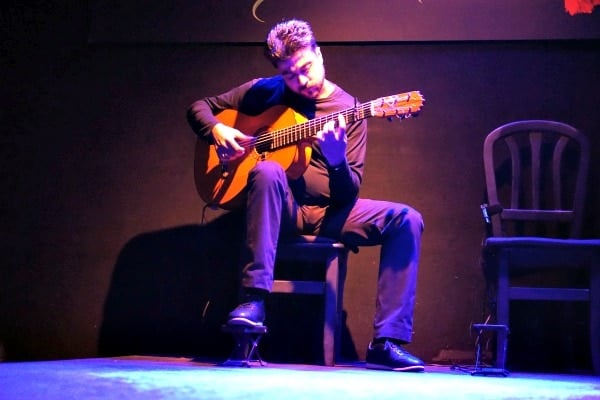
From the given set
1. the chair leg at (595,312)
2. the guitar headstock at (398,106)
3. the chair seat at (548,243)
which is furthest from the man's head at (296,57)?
the chair leg at (595,312)

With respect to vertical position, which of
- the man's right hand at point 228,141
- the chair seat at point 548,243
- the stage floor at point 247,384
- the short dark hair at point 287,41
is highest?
the short dark hair at point 287,41

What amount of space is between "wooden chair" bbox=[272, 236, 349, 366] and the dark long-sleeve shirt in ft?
0.59

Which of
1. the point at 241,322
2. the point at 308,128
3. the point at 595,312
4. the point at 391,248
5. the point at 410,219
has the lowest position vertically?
the point at 241,322

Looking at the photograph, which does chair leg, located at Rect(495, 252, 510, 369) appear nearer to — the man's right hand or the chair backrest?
the chair backrest

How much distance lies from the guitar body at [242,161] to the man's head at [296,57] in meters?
0.12

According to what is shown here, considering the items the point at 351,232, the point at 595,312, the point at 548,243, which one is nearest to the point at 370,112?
the point at 351,232

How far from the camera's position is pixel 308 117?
9.73 feet

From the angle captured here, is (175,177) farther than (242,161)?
Yes

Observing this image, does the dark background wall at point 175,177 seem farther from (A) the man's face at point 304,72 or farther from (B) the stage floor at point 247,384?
(B) the stage floor at point 247,384

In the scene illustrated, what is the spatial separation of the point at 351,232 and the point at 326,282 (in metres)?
0.23

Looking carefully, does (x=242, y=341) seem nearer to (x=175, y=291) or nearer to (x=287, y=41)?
(x=175, y=291)

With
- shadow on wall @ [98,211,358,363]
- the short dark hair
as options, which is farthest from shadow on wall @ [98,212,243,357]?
the short dark hair

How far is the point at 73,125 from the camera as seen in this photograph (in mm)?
3719

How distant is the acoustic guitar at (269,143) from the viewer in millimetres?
2834
